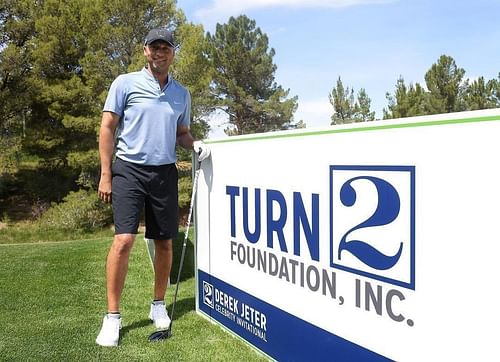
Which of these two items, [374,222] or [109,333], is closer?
[374,222]

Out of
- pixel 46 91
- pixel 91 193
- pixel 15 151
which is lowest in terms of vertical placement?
pixel 91 193

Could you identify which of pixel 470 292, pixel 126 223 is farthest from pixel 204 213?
pixel 470 292

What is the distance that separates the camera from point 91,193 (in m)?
16.9

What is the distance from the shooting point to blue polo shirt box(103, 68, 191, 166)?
3129 millimetres

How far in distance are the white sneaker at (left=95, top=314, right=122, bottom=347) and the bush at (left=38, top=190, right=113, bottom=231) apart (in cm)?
1329

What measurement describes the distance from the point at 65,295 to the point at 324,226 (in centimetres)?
249

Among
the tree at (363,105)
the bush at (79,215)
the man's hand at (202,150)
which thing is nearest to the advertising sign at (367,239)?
the man's hand at (202,150)

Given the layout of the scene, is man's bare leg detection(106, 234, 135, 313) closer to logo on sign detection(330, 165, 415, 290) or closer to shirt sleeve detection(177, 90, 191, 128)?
shirt sleeve detection(177, 90, 191, 128)

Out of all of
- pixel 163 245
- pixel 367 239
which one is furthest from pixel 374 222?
pixel 163 245

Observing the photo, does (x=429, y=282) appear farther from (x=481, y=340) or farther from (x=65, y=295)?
(x=65, y=295)

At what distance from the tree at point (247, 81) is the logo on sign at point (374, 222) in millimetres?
23761

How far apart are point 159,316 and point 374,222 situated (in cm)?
177

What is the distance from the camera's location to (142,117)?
10.3 feet

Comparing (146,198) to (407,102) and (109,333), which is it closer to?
(109,333)
